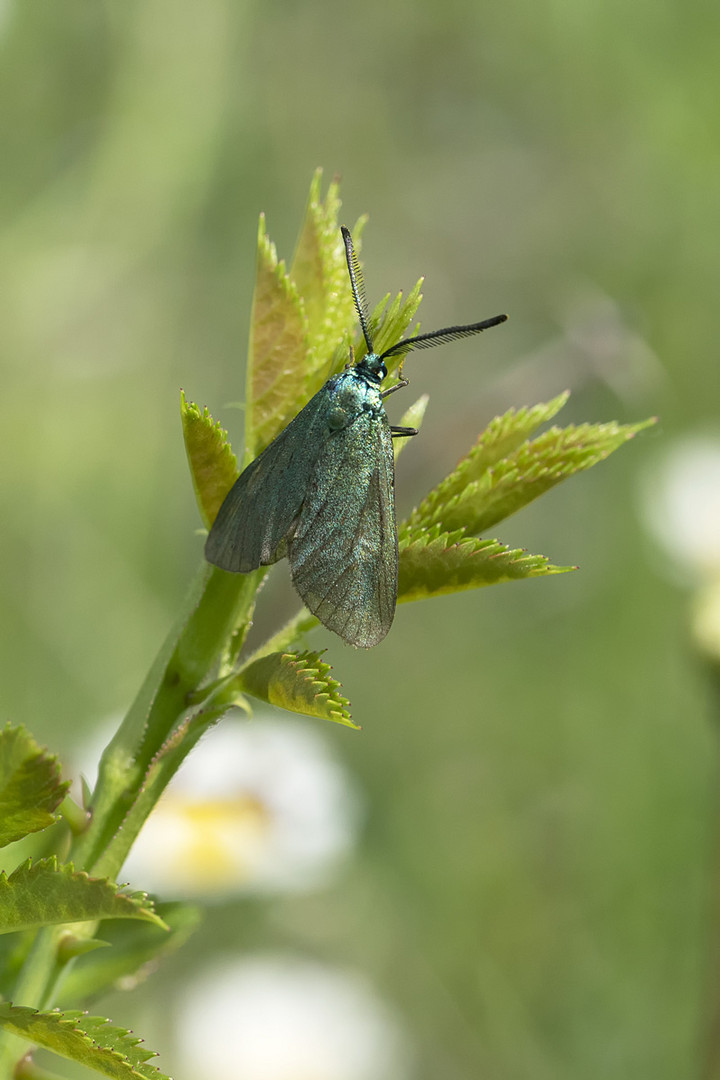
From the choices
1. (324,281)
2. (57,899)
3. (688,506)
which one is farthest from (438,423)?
(57,899)

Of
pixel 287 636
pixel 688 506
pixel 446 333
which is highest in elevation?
pixel 688 506

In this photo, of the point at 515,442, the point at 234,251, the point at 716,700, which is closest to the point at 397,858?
the point at 716,700

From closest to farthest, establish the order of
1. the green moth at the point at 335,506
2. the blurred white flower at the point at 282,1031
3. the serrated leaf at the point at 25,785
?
1. the serrated leaf at the point at 25,785
2. the green moth at the point at 335,506
3. the blurred white flower at the point at 282,1031

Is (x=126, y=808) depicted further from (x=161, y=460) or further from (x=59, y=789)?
(x=161, y=460)

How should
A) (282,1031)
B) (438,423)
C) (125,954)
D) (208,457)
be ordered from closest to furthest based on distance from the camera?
(208,457) → (125,954) → (438,423) → (282,1031)

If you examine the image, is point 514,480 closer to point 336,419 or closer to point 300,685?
point 300,685

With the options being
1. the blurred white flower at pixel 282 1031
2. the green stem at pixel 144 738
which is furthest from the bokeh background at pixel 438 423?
the green stem at pixel 144 738

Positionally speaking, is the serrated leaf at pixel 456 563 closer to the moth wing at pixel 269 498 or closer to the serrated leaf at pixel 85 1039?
the moth wing at pixel 269 498
